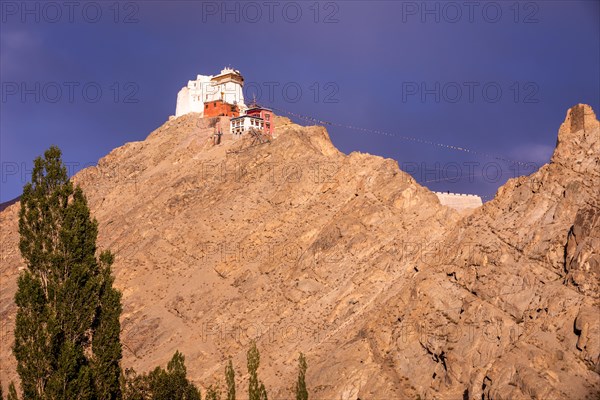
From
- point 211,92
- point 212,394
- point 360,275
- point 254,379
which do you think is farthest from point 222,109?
point 212,394

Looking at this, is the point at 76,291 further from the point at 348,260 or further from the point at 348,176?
the point at 348,176

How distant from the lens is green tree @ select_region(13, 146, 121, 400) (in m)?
30.4

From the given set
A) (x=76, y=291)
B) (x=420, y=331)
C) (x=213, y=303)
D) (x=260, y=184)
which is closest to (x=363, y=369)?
(x=420, y=331)

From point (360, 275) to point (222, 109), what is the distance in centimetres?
4140

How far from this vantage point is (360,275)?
54.8m

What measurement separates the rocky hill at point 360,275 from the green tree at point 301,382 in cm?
148

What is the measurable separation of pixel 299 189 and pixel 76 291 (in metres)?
34.9

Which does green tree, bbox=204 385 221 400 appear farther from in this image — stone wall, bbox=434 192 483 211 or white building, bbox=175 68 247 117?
white building, bbox=175 68 247 117

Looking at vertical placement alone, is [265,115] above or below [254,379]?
above

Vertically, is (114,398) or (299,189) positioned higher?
(299,189)

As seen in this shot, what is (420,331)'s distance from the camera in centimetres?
4759

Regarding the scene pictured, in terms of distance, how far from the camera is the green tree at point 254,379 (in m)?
44.8

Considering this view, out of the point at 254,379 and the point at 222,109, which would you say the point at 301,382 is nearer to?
the point at 254,379

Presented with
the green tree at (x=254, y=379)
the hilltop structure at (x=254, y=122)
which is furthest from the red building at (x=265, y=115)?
the green tree at (x=254, y=379)
